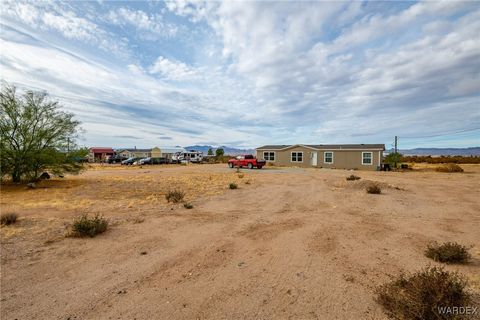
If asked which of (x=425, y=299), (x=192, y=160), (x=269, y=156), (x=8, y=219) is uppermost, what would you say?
A: (x=269, y=156)

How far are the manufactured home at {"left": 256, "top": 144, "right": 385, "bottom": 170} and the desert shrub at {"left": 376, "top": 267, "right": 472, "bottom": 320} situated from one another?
31.1 meters

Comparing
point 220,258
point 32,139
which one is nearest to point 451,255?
point 220,258

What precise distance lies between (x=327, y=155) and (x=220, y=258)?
32542mm

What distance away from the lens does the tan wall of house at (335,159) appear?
31266 mm

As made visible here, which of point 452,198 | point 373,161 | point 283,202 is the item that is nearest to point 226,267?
point 283,202

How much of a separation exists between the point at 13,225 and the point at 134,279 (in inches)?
211

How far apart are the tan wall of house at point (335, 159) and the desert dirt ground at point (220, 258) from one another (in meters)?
23.7

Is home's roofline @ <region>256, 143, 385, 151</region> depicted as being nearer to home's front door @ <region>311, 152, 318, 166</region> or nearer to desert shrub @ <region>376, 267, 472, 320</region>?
home's front door @ <region>311, 152, 318, 166</region>

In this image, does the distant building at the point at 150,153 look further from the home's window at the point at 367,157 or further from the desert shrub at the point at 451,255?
the desert shrub at the point at 451,255

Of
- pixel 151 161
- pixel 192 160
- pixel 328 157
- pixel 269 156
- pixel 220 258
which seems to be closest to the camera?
pixel 220 258

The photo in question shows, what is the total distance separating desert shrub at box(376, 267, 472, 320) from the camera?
107 inches

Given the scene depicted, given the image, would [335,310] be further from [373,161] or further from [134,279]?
[373,161]

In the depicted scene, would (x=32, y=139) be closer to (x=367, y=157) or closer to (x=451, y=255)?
(x=451, y=255)

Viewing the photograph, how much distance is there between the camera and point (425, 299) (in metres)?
2.82
